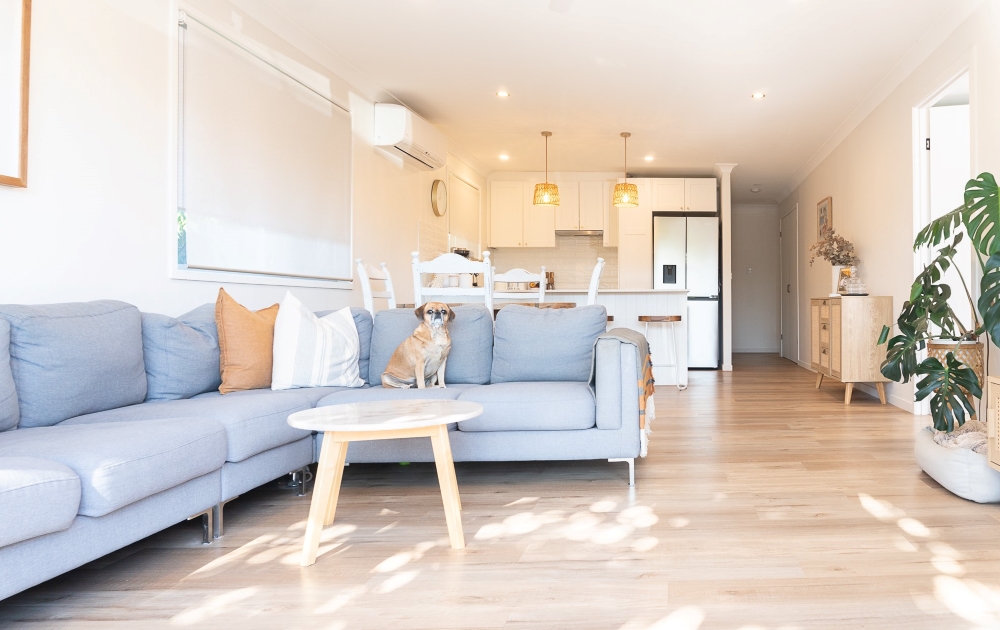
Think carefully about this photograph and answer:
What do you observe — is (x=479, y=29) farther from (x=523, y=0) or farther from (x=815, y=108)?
(x=815, y=108)

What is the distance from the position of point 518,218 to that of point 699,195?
230 centimetres

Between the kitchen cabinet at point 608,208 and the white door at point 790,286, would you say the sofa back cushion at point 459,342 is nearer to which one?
the kitchen cabinet at point 608,208

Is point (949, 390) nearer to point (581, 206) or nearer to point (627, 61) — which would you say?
point (627, 61)

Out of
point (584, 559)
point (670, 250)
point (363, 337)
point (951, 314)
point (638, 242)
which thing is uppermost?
point (638, 242)

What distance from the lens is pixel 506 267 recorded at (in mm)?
8578

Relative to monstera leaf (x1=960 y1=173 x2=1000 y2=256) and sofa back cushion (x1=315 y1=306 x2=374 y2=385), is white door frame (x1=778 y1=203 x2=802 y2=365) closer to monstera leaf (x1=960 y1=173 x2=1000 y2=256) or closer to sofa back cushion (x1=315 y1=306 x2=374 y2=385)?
monstera leaf (x1=960 y1=173 x2=1000 y2=256)

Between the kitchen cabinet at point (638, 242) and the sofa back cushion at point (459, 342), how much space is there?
4.93 metres

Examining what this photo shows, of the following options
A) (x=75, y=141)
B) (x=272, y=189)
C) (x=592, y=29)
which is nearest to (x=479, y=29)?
(x=592, y=29)

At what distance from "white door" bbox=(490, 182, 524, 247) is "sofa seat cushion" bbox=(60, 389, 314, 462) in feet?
19.5

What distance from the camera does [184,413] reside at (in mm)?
2191

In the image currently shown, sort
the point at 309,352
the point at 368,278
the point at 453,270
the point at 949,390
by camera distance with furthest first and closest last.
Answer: the point at 368,278, the point at 453,270, the point at 309,352, the point at 949,390

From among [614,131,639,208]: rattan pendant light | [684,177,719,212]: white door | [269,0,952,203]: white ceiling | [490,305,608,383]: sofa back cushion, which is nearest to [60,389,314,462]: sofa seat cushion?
[490,305,608,383]: sofa back cushion

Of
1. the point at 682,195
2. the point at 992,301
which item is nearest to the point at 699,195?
the point at 682,195

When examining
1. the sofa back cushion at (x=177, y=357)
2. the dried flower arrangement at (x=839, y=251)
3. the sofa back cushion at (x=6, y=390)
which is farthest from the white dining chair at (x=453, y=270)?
the dried flower arrangement at (x=839, y=251)
